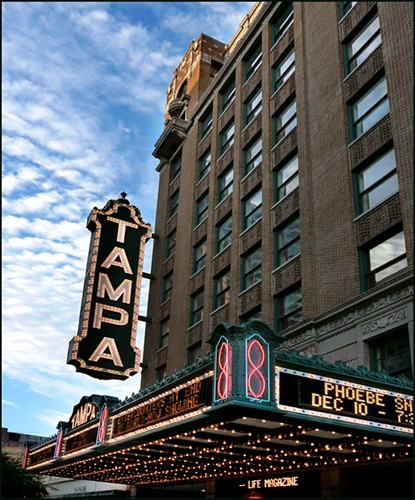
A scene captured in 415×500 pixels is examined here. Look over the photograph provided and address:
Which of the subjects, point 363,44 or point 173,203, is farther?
point 173,203

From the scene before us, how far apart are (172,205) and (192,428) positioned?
30.7 metres

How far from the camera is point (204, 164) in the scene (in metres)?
40.2

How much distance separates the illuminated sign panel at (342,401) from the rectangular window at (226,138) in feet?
78.5

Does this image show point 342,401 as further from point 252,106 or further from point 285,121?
point 252,106

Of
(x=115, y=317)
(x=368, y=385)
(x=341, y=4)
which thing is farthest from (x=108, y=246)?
(x=368, y=385)

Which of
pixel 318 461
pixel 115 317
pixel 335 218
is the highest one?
pixel 335 218

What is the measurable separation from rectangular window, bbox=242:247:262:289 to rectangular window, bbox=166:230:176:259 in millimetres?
11911

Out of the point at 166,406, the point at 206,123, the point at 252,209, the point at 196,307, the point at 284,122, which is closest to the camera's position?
the point at 166,406

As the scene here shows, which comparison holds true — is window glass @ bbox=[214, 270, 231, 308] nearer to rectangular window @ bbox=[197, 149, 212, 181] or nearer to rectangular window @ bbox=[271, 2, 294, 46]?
rectangular window @ bbox=[197, 149, 212, 181]

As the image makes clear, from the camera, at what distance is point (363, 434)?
1420cm

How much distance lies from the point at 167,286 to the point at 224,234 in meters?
8.45

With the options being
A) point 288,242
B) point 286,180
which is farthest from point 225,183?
point 288,242

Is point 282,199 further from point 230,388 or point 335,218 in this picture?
point 230,388

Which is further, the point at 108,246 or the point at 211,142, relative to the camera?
the point at 211,142
